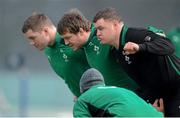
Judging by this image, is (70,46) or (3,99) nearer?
(70,46)

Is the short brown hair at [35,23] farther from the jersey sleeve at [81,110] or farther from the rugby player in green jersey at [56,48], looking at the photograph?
the jersey sleeve at [81,110]

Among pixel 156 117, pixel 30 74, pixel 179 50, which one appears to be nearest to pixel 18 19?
pixel 30 74

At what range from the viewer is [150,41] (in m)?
6.03

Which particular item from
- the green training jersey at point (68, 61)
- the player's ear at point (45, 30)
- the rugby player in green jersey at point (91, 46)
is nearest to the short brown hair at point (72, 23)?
the rugby player in green jersey at point (91, 46)

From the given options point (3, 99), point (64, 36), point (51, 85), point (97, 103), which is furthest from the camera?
point (51, 85)

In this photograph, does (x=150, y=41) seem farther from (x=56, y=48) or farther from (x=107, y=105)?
(x=56, y=48)

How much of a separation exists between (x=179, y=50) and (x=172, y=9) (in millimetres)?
5734

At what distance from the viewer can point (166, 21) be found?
15250 mm

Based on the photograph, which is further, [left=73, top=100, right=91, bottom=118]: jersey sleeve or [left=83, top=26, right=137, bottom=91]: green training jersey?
[left=83, top=26, right=137, bottom=91]: green training jersey

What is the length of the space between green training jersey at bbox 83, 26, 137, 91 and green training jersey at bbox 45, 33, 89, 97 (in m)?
0.22

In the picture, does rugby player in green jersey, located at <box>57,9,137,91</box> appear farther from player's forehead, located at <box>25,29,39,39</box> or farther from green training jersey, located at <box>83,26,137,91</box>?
player's forehead, located at <box>25,29,39,39</box>

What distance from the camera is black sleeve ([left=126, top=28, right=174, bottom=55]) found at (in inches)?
234

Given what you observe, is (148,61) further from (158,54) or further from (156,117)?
(156,117)

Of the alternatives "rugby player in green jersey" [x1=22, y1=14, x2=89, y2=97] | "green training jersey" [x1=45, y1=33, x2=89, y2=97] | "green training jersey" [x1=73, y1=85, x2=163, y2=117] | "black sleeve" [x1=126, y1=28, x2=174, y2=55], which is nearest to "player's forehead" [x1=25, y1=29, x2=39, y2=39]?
"rugby player in green jersey" [x1=22, y1=14, x2=89, y2=97]
